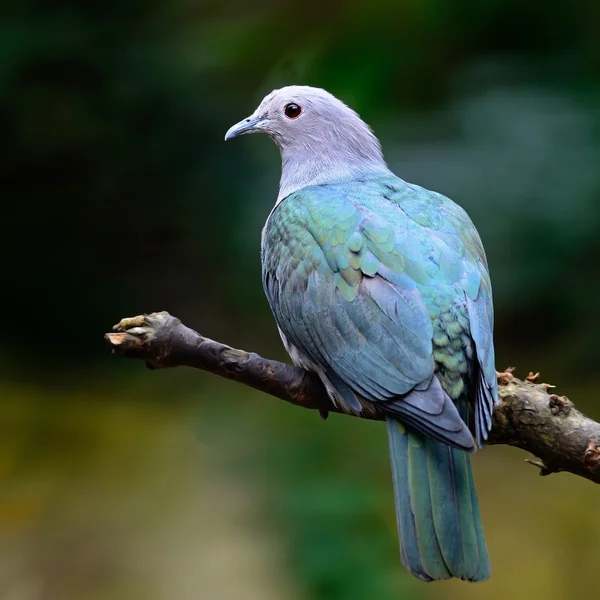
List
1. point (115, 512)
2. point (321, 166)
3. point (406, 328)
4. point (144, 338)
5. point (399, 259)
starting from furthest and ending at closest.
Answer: point (115, 512)
point (321, 166)
point (399, 259)
point (406, 328)
point (144, 338)

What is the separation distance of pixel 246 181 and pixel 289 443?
3.93ft

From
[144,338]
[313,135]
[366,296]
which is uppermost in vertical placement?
[313,135]

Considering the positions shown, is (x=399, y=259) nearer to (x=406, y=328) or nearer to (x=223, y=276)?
(x=406, y=328)

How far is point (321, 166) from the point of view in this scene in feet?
10.2

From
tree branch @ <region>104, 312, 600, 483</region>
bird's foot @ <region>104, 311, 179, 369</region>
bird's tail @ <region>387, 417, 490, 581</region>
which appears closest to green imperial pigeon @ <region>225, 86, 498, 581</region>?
bird's tail @ <region>387, 417, 490, 581</region>

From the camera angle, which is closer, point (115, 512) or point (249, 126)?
point (249, 126)

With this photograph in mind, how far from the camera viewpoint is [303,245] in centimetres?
259

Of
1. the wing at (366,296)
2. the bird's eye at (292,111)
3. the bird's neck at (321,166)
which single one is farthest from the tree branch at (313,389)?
the bird's eye at (292,111)

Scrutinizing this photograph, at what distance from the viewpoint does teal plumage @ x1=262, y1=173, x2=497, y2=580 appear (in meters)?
2.14

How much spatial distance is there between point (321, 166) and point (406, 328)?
96 cm

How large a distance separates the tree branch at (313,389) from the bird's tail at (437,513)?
238mm

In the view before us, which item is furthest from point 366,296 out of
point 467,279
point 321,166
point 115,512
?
point 115,512

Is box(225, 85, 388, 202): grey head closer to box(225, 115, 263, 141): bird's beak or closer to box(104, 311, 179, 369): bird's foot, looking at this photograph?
box(225, 115, 263, 141): bird's beak

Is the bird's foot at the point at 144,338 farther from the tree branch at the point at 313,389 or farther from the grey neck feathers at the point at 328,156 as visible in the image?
the grey neck feathers at the point at 328,156
